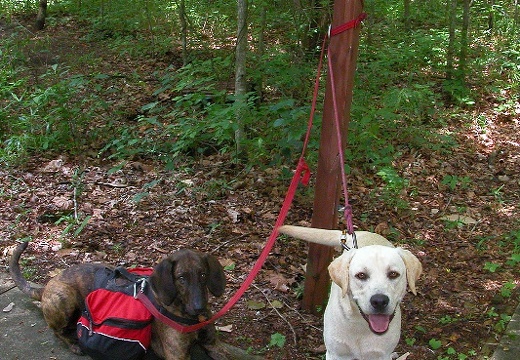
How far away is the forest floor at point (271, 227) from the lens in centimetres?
441

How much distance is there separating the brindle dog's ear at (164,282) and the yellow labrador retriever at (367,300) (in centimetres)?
97

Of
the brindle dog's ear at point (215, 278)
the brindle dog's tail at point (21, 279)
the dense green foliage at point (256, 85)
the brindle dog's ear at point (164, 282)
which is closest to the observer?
the brindle dog's ear at point (164, 282)

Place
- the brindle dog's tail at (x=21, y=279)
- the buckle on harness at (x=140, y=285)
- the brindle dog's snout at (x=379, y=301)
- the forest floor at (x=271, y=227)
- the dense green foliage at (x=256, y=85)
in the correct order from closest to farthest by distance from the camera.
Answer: the brindle dog's snout at (x=379, y=301)
the buckle on harness at (x=140, y=285)
the brindle dog's tail at (x=21, y=279)
the forest floor at (x=271, y=227)
the dense green foliage at (x=256, y=85)

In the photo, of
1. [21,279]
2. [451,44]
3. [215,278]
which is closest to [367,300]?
[215,278]

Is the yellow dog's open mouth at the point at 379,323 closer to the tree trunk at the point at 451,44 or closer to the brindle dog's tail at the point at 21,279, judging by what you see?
the brindle dog's tail at the point at 21,279

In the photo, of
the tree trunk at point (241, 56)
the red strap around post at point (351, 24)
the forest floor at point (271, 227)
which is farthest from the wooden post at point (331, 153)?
the tree trunk at point (241, 56)

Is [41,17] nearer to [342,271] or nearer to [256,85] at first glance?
[256,85]

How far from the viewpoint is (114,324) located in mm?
3607

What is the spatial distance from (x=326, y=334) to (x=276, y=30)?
6412 millimetres

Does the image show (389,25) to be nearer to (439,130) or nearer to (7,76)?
(439,130)

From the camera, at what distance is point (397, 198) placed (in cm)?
657

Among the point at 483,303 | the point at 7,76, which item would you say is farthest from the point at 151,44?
the point at 483,303

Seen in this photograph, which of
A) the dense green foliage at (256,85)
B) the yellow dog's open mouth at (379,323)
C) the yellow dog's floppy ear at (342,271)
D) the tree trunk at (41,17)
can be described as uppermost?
the tree trunk at (41,17)

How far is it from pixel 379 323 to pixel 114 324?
1.72m
